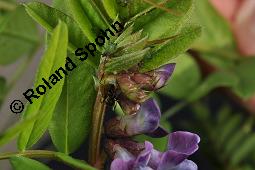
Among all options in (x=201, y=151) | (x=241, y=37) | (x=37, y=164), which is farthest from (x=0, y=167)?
(x=241, y=37)

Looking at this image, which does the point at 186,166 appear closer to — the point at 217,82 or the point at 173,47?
the point at 173,47

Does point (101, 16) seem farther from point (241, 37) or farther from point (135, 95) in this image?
point (241, 37)

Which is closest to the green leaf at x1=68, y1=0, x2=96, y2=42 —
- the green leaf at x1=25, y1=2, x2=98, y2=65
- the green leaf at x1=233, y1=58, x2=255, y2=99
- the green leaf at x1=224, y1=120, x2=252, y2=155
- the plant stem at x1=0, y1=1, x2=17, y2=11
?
the green leaf at x1=25, y1=2, x2=98, y2=65

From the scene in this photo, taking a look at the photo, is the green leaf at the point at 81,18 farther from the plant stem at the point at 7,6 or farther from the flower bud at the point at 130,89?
the plant stem at the point at 7,6

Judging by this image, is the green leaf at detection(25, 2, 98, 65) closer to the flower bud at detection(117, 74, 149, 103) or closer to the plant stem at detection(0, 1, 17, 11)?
the flower bud at detection(117, 74, 149, 103)

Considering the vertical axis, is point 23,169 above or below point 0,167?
above

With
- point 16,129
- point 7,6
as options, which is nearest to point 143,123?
point 16,129
